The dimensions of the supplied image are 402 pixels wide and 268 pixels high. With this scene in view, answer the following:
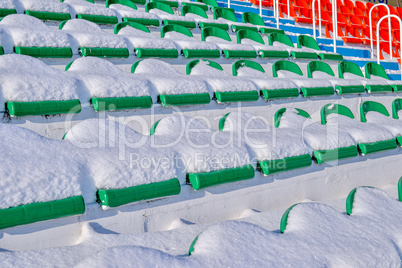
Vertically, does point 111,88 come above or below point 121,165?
above

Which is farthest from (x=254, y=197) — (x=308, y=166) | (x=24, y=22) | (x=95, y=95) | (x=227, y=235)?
(x=24, y=22)

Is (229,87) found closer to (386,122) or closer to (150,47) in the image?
(150,47)

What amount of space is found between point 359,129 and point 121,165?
0.75m

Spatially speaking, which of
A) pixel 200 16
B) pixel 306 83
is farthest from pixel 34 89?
pixel 200 16

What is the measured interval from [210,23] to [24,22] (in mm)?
982

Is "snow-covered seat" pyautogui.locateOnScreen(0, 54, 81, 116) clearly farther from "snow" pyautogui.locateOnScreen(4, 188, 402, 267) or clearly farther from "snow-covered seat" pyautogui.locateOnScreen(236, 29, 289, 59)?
"snow-covered seat" pyautogui.locateOnScreen(236, 29, 289, 59)

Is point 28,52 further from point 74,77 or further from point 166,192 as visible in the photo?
point 166,192

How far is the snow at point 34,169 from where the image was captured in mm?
531

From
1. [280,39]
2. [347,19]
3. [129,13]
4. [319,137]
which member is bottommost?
[319,137]

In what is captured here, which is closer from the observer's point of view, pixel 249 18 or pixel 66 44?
pixel 66 44

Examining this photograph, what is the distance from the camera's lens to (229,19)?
90.7 inches

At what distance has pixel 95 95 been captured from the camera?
2.95 feet

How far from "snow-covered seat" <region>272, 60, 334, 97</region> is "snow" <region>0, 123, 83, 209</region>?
3.12 ft

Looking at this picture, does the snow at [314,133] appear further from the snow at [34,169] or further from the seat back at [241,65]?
the snow at [34,169]
